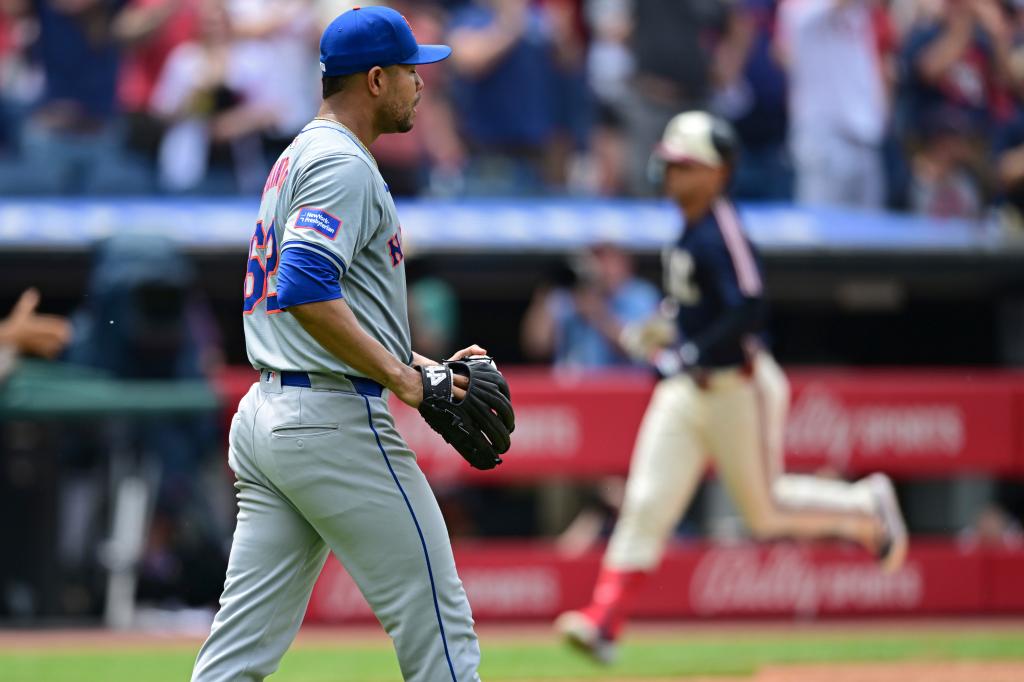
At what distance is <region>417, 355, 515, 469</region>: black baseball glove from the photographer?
11.6 feet

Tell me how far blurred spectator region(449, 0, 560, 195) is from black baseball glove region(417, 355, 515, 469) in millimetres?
6652

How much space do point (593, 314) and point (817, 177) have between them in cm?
233

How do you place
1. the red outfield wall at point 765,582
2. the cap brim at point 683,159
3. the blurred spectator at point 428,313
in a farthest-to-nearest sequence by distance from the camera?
the blurred spectator at point 428,313, the red outfield wall at point 765,582, the cap brim at point 683,159

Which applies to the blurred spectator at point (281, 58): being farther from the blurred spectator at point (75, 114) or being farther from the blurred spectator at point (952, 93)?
the blurred spectator at point (952, 93)

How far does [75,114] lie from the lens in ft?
32.7

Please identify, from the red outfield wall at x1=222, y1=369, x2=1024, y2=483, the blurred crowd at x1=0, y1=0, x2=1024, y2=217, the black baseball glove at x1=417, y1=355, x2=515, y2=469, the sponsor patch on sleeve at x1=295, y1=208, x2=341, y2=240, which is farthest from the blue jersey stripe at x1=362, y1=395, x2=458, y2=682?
the blurred crowd at x1=0, y1=0, x2=1024, y2=217

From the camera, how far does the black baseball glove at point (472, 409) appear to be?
354 centimetres

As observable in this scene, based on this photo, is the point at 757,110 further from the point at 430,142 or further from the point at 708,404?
the point at 708,404

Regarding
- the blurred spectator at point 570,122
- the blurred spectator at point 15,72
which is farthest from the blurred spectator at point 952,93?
the blurred spectator at point 15,72

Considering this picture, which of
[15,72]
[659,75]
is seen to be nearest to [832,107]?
[659,75]

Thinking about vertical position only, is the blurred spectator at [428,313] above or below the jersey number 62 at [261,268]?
below

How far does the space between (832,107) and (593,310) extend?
266cm

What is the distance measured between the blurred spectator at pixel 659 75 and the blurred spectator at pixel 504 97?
61 centimetres

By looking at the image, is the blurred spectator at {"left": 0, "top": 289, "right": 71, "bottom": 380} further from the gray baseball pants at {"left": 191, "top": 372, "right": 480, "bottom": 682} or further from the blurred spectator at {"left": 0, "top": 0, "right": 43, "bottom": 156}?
the blurred spectator at {"left": 0, "top": 0, "right": 43, "bottom": 156}
